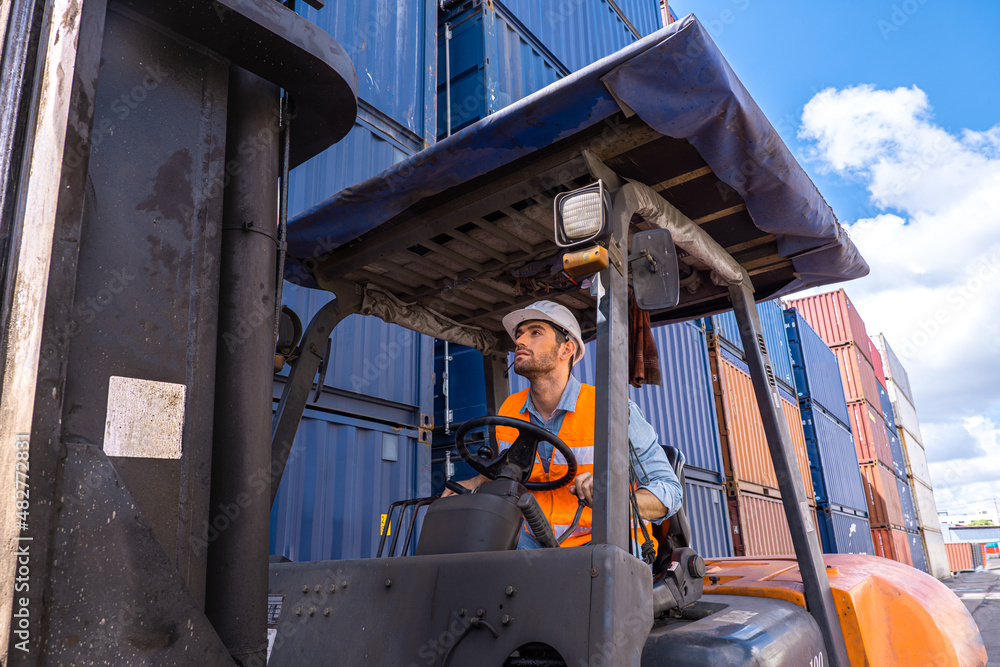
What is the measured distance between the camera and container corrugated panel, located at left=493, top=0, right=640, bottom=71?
26.2 ft

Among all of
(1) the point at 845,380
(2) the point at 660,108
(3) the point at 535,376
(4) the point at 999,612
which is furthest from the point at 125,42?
(1) the point at 845,380

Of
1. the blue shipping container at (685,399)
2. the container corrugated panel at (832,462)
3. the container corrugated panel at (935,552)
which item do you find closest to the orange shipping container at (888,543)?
the container corrugated panel at (832,462)

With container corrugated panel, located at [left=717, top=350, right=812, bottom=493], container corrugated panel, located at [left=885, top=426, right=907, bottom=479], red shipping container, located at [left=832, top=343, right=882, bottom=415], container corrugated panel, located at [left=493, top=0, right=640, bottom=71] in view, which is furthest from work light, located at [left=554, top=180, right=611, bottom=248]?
container corrugated panel, located at [left=885, top=426, right=907, bottom=479]

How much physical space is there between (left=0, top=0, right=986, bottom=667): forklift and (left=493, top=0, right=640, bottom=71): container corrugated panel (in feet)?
19.0

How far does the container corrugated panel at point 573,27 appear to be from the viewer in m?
7.98

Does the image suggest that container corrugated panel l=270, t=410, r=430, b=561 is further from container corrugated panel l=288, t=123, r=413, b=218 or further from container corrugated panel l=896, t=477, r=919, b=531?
container corrugated panel l=896, t=477, r=919, b=531

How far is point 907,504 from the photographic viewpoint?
76.3 feet

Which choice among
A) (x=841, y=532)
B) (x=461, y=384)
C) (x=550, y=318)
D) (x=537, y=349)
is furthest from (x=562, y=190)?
(x=841, y=532)

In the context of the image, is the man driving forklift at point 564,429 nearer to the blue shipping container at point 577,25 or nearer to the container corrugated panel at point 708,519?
the blue shipping container at point 577,25

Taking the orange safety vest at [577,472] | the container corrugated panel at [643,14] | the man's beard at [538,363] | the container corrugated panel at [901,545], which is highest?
the container corrugated panel at [643,14]

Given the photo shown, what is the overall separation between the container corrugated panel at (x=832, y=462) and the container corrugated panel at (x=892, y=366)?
1088 centimetres

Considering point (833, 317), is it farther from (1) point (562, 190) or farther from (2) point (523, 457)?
(2) point (523, 457)

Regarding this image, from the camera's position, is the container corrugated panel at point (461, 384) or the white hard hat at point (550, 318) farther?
the container corrugated panel at point (461, 384)

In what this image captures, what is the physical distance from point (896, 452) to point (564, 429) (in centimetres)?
2593
